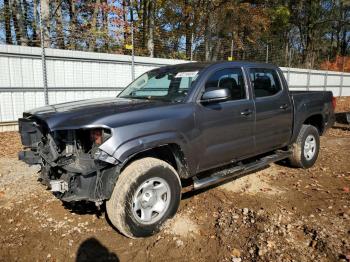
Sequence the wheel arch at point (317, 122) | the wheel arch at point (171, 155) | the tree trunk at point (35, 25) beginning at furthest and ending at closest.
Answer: the tree trunk at point (35, 25) → the wheel arch at point (317, 122) → the wheel arch at point (171, 155)

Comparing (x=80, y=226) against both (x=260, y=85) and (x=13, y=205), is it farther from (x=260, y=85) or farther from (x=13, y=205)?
(x=260, y=85)

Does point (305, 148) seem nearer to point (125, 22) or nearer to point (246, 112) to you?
point (246, 112)

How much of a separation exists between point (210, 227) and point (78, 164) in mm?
1681

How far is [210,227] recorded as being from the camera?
3756mm

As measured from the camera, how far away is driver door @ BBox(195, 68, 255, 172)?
13.0ft

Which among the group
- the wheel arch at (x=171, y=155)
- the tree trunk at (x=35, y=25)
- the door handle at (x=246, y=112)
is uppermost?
the tree trunk at (x=35, y=25)

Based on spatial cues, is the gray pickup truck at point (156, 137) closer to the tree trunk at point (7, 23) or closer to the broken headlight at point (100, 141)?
the broken headlight at point (100, 141)

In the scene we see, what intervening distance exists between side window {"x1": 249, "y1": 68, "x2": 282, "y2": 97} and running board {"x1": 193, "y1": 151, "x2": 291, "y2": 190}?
3.34 ft

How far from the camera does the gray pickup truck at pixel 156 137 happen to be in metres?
3.19

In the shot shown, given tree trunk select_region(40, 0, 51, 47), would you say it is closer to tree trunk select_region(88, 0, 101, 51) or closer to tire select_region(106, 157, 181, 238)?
tree trunk select_region(88, 0, 101, 51)

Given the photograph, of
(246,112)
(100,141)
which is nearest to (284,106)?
(246,112)

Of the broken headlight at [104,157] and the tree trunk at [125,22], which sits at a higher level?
the tree trunk at [125,22]

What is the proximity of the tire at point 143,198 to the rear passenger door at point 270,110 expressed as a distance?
5.75 feet

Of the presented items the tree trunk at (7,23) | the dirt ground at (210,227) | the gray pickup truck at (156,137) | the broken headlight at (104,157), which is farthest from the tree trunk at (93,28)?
the broken headlight at (104,157)
